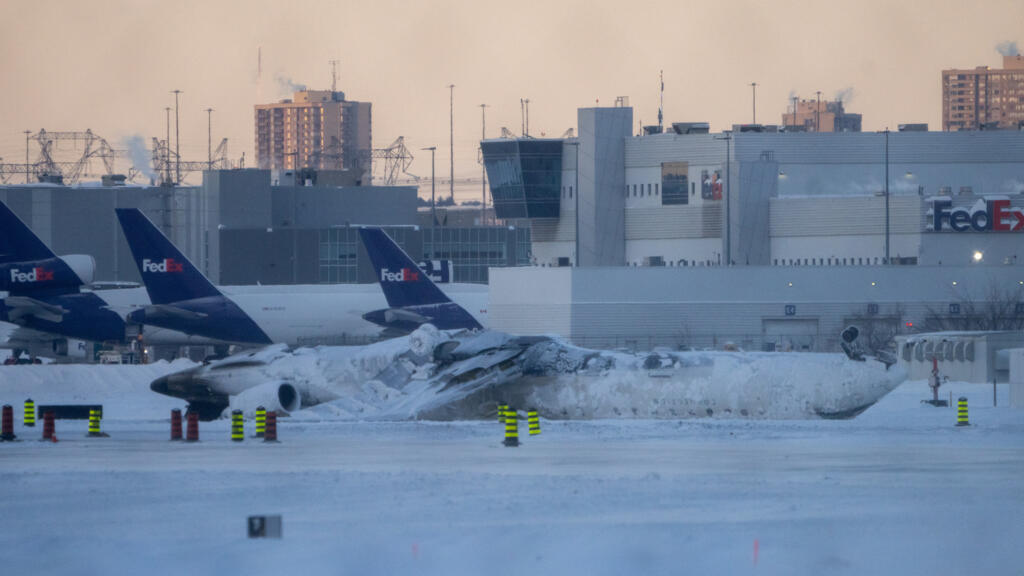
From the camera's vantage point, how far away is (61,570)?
57.9ft

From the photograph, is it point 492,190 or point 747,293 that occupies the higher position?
point 492,190

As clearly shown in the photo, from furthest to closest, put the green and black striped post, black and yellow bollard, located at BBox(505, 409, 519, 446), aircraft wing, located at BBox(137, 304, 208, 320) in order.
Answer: aircraft wing, located at BBox(137, 304, 208, 320) < the green and black striped post < black and yellow bollard, located at BBox(505, 409, 519, 446)

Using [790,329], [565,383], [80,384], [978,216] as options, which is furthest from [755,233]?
[565,383]

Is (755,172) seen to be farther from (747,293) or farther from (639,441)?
(639,441)

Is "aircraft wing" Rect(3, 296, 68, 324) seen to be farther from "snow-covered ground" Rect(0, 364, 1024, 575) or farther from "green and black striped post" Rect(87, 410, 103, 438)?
"green and black striped post" Rect(87, 410, 103, 438)

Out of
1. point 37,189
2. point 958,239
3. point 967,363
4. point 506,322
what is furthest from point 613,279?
point 37,189

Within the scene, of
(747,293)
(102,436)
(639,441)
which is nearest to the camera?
(639,441)

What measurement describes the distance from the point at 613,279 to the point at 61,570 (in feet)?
230

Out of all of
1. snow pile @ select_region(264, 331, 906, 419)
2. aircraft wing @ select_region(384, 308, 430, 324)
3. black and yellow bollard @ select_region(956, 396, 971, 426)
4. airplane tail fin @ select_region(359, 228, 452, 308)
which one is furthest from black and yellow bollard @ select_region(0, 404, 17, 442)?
airplane tail fin @ select_region(359, 228, 452, 308)

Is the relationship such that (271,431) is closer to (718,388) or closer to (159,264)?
(718,388)

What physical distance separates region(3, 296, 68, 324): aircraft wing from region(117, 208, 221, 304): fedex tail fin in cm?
530

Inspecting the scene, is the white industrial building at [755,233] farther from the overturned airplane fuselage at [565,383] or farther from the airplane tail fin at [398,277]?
the overturned airplane fuselage at [565,383]

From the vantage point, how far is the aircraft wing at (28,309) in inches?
2990

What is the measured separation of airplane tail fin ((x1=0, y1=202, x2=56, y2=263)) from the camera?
7456 cm
